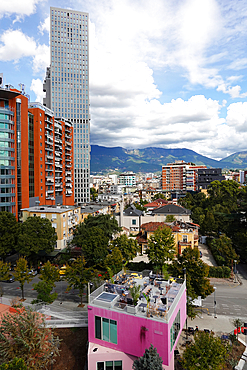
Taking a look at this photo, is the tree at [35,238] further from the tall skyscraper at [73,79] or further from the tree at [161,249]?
the tall skyscraper at [73,79]

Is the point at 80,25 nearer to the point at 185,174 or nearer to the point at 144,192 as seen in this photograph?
the point at 144,192

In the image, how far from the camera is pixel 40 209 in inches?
2056

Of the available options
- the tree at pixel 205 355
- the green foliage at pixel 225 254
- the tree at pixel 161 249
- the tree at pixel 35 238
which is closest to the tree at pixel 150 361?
the tree at pixel 205 355

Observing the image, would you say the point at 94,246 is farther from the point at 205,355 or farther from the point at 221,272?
the point at 205,355

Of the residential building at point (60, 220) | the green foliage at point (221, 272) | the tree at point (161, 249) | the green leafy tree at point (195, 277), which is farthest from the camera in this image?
the residential building at point (60, 220)

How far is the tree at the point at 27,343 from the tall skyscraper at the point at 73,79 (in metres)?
96.1

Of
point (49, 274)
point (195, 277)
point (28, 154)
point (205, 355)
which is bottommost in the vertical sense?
point (205, 355)

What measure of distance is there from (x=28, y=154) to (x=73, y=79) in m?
68.6

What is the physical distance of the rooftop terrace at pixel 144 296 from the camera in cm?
1599

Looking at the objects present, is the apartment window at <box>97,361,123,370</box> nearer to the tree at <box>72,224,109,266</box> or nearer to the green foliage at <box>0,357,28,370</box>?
the green foliage at <box>0,357,28,370</box>

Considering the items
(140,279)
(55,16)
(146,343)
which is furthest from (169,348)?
(55,16)

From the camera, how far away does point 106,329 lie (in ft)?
56.3

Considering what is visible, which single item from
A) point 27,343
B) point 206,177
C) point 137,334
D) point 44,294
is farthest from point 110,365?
point 206,177

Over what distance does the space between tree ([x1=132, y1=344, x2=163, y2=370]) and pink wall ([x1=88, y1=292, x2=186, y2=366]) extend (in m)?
0.62
